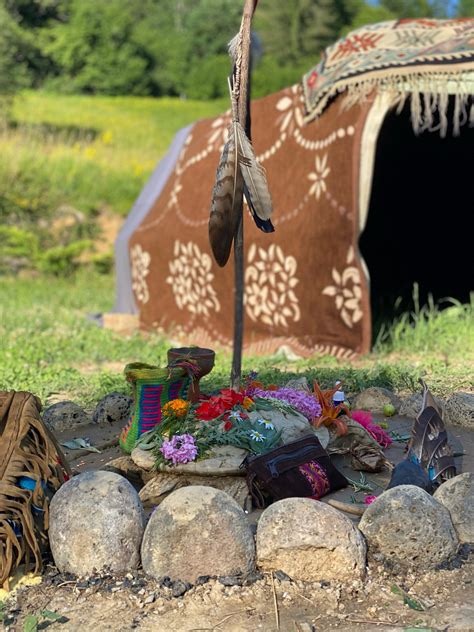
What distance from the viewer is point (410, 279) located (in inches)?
417

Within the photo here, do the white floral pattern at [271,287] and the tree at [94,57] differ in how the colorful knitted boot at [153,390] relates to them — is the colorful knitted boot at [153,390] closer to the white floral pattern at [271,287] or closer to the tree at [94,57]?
the white floral pattern at [271,287]

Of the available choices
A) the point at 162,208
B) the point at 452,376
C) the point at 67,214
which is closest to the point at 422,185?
the point at 162,208

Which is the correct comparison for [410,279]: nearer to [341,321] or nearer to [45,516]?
[341,321]

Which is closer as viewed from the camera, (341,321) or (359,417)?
(359,417)

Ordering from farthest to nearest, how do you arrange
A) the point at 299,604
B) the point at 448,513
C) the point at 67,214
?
the point at 67,214, the point at 448,513, the point at 299,604

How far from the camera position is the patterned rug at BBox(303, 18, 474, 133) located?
6824mm

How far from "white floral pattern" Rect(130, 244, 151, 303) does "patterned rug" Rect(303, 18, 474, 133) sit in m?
2.90

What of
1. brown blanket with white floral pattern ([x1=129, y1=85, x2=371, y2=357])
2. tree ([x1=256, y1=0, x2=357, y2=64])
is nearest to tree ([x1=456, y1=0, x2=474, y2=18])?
tree ([x1=256, y1=0, x2=357, y2=64])

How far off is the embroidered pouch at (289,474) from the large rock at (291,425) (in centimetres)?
19

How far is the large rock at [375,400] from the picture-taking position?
511 centimetres

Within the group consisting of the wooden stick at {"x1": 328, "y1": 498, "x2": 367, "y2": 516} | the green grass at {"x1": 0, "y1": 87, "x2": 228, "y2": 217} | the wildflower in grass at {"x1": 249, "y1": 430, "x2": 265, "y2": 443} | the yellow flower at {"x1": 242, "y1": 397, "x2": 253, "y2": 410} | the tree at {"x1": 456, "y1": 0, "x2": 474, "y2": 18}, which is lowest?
the wooden stick at {"x1": 328, "y1": 498, "x2": 367, "y2": 516}

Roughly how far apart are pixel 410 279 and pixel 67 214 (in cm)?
598

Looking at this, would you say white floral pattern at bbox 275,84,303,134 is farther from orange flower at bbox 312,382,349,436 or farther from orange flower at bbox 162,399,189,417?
orange flower at bbox 162,399,189,417

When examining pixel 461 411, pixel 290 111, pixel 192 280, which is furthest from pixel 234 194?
pixel 192 280
